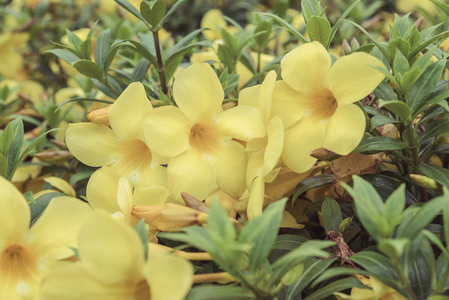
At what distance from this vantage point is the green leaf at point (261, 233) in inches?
27.1

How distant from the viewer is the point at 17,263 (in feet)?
2.95

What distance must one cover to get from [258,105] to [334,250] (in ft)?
1.11

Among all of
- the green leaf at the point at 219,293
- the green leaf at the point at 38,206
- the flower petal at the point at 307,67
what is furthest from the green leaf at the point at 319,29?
the green leaf at the point at 38,206

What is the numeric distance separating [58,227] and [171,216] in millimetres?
208

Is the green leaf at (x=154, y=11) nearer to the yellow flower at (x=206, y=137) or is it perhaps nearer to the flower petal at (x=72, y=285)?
the yellow flower at (x=206, y=137)

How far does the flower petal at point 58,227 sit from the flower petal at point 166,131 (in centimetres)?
19

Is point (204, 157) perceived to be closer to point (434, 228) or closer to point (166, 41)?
point (434, 228)

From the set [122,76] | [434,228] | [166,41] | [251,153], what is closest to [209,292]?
[251,153]

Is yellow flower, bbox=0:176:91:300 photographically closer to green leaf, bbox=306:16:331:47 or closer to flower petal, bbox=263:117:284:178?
flower petal, bbox=263:117:284:178

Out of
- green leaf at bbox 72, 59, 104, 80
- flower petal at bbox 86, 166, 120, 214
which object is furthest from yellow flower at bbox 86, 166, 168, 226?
green leaf at bbox 72, 59, 104, 80

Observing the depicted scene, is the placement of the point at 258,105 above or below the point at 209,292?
above

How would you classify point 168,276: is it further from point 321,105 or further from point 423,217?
point 321,105

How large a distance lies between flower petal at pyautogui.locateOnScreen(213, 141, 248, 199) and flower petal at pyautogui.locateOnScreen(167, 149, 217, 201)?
2cm

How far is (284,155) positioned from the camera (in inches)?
37.6
